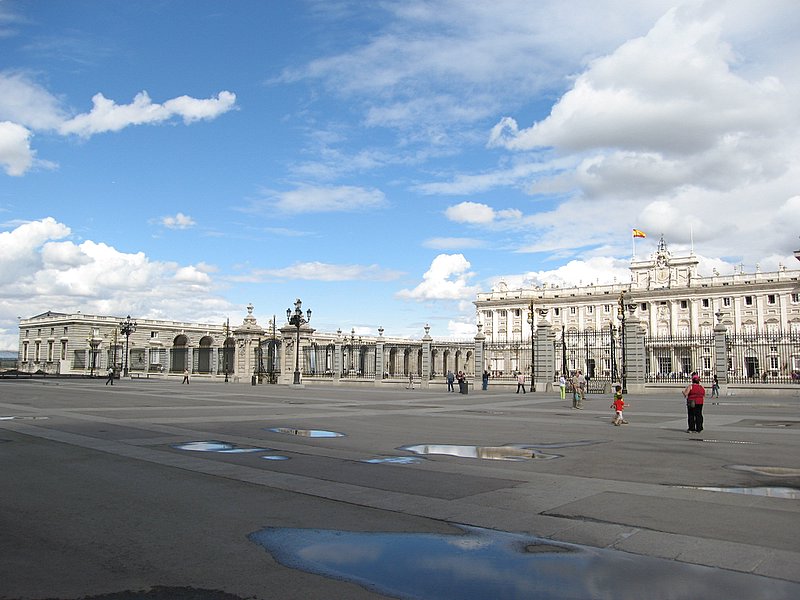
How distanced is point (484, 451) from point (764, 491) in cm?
564

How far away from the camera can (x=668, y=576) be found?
5891mm

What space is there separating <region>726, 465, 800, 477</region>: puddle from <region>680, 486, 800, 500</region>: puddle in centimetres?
133

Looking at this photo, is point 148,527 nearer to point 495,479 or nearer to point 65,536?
point 65,536

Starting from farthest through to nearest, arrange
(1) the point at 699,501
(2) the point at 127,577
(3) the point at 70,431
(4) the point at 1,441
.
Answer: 1. (3) the point at 70,431
2. (4) the point at 1,441
3. (1) the point at 699,501
4. (2) the point at 127,577

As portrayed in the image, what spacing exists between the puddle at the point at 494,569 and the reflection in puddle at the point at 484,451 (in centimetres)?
605

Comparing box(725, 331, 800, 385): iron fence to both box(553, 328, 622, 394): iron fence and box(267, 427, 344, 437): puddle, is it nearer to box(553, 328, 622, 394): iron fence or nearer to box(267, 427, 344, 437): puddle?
box(553, 328, 622, 394): iron fence

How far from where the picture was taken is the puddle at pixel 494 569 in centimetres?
551

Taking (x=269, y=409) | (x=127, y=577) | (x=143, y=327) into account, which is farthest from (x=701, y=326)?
(x=127, y=577)

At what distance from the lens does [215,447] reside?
47.8 feet

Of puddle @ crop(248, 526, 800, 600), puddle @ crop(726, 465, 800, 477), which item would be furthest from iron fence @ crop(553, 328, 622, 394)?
puddle @ crop(248, 526, 800, 600)

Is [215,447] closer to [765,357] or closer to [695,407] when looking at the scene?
[695,407]

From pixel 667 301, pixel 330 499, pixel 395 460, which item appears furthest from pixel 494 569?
pixel 667 301

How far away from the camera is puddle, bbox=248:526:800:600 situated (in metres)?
5.51

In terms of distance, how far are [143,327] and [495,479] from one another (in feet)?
355
